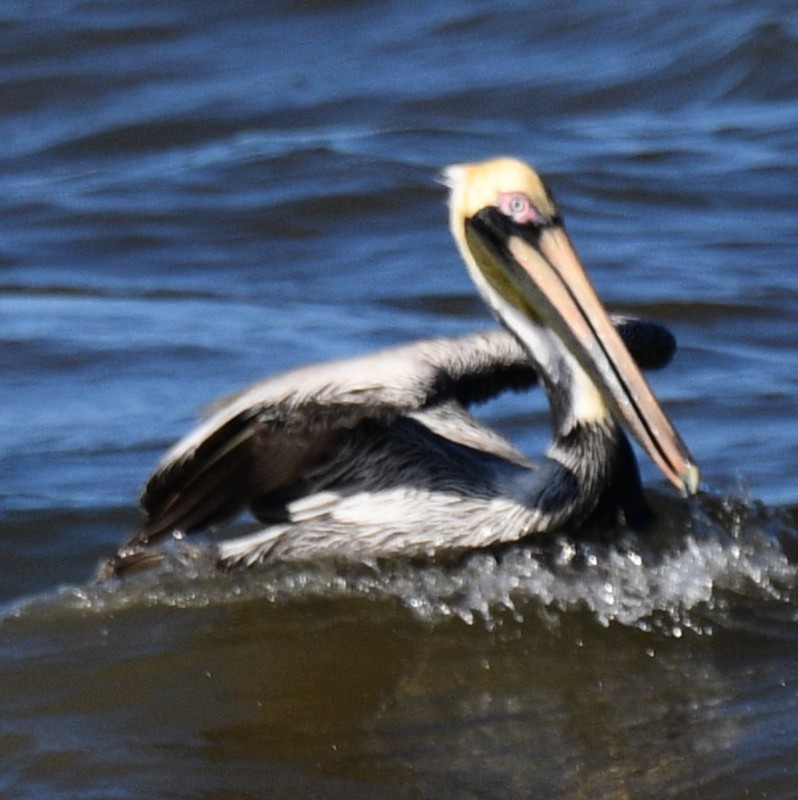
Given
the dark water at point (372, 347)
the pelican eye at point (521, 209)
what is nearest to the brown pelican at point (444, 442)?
the pelican eye at point (521, 209)

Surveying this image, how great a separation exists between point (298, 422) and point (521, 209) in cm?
83

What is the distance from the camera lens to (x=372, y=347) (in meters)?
7.91

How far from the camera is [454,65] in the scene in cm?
1291

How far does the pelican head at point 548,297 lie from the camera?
5144 millimetres

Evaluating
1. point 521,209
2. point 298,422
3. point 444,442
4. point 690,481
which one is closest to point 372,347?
point 444,442

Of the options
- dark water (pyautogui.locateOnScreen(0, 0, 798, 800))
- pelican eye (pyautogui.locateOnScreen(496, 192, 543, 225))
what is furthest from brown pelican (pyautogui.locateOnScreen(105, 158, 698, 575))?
dark water (pyautogui.locateOnScreen(0, 0, 798, 800))

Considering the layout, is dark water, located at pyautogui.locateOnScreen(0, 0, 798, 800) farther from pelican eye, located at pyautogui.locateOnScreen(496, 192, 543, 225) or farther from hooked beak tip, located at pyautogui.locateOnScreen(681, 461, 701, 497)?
pelican eye, located at pyautogui.locateOnScreen(496, 192, 543, 225)

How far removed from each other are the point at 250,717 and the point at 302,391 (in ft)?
2.65

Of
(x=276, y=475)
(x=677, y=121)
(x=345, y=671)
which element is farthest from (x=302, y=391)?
(x=677, y=121)

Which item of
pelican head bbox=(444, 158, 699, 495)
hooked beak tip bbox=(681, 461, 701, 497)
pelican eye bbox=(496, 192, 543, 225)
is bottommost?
hooked beak tip bbox=(681, 461, 701, 497)

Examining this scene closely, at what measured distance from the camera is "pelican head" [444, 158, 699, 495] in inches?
203

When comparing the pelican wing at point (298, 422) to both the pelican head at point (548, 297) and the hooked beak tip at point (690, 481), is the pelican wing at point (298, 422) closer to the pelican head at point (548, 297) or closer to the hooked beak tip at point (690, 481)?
the pelican head at point (548, 297)

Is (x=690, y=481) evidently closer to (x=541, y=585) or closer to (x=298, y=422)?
(x=541, y=585)

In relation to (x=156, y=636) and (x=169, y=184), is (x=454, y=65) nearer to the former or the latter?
(x=169, y=184)
